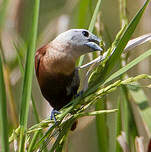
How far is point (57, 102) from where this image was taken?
4.12 feet

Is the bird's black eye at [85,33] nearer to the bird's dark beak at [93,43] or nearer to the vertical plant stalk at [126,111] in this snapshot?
the bird's dark beak at [93,43]

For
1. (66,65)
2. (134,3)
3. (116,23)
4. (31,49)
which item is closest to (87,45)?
(66,65)

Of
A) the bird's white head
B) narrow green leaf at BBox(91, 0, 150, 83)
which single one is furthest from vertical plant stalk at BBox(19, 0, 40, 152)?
the bird's white head

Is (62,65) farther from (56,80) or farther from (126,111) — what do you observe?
(126,111)

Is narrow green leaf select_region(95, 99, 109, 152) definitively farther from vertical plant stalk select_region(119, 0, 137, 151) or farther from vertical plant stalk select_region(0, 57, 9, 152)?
vertical plant stalk select_region(0, 57, 9, 152)

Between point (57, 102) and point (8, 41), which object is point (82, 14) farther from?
point (8, 41)

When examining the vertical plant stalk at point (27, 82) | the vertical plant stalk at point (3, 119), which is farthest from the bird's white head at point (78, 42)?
the vertical plant stalk at point (3, 119)

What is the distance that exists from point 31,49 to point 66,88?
0.42 meters

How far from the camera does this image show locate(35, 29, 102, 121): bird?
1.13 metres

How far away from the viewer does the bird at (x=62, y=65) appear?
3.71 ft

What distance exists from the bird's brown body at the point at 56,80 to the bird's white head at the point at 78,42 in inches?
1.6

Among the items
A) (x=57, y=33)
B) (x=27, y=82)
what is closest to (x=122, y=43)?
(x=27, y=82)

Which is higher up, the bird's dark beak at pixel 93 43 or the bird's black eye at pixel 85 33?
the bird's black eye at pixel 85 33

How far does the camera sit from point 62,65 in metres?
1.18
